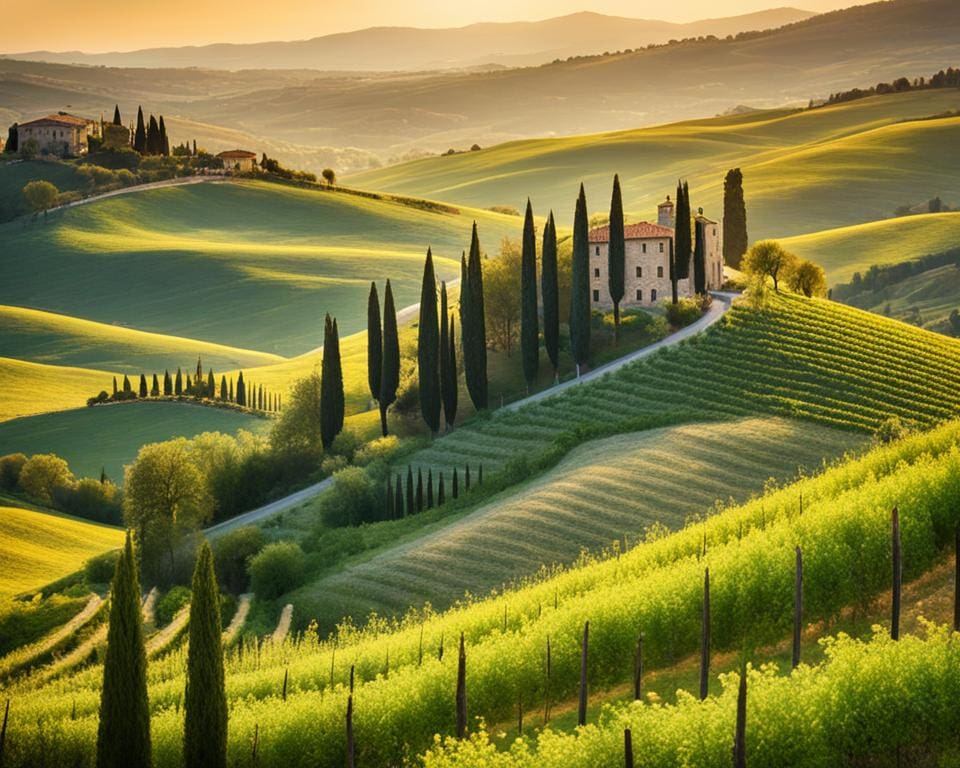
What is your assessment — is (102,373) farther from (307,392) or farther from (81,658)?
(81,658)

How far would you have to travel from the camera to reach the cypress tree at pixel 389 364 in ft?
278

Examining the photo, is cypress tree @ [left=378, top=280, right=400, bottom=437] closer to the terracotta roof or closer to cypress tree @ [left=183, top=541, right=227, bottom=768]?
the terracotta roof

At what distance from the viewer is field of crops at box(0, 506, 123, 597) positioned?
6538 cm

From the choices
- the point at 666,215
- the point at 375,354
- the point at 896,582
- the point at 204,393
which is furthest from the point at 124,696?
the point at 204,393

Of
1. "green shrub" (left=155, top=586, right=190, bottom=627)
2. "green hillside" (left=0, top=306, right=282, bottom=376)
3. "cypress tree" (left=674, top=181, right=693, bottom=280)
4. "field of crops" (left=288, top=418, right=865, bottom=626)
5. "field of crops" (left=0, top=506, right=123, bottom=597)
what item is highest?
"cypress tree" (left=674, top=181, right=693, bottom=280)

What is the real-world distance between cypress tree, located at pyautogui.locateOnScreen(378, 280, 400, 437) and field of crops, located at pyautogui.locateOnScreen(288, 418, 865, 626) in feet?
58.8

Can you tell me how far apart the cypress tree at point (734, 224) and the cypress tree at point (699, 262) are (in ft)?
58.1

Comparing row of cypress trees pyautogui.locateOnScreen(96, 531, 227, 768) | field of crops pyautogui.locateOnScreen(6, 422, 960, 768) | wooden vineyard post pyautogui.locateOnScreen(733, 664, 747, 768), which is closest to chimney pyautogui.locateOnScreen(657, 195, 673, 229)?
field of crops pyautogui.locateOnScreen(6, 422, 960, 768)

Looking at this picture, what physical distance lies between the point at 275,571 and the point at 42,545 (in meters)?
19.6

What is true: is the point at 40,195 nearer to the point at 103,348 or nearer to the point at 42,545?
the point at 103,348

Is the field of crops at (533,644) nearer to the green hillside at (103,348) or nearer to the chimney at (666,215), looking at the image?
the chimney at (666,215)

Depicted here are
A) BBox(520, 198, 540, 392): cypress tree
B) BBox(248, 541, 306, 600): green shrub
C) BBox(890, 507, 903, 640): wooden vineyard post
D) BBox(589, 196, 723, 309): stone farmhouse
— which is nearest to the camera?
BBox(890, 507, 903, 640): wooden vineyard post

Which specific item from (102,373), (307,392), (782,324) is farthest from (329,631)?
(102,373)

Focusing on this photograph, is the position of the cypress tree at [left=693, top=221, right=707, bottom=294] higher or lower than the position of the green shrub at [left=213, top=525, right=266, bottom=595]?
higher
